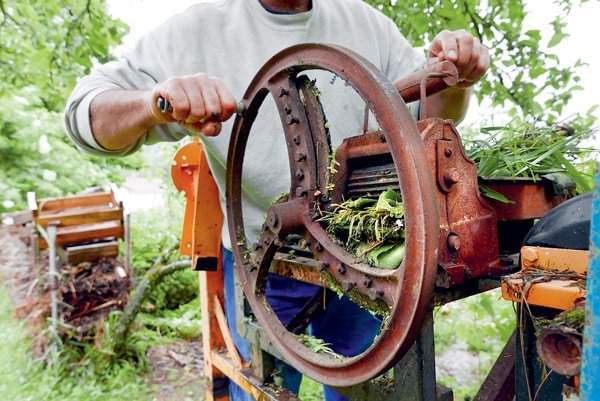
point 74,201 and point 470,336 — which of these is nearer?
point 470,336

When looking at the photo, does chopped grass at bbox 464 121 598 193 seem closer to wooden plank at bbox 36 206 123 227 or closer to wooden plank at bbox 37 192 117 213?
wooden plank at bbox 36 206 123 227

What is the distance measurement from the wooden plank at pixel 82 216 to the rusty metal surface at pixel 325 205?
3.85 m

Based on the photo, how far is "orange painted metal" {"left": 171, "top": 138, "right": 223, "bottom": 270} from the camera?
1.98m

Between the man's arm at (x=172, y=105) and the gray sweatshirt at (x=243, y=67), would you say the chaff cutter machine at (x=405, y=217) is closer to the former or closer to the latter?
the man's arm at (x=172, y=105)

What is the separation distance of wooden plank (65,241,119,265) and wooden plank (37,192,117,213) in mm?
476

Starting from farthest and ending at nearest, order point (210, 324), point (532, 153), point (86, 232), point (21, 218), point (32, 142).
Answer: point (32, 142)
point (21, 218)
point (86, 232)
point (210, 324)
point (532, 153)

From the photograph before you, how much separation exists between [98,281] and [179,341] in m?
1.02

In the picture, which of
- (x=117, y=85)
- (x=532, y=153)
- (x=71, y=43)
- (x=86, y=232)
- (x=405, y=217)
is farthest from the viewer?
(x=86, y=232)

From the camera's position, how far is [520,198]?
3.58ft

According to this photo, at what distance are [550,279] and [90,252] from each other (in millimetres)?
4833

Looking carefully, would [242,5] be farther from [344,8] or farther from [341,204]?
[341,204]

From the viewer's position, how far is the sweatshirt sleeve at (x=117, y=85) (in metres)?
1.48

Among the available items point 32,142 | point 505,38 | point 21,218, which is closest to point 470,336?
point 505,38

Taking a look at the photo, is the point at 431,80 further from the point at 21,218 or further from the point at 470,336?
the point at 21,218
